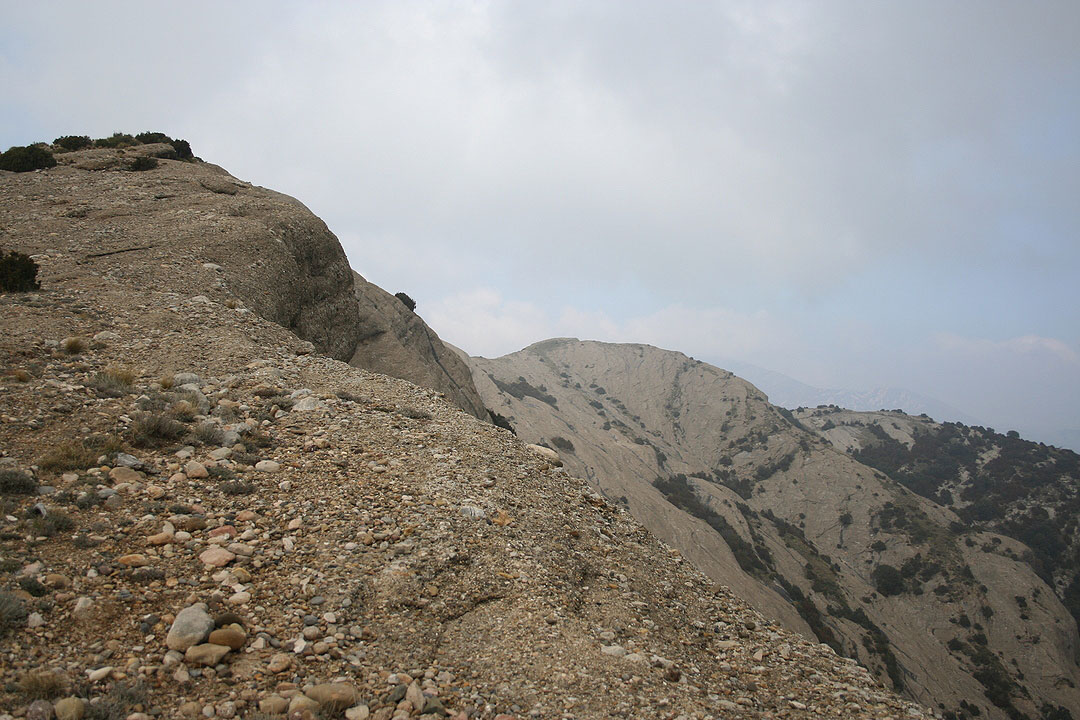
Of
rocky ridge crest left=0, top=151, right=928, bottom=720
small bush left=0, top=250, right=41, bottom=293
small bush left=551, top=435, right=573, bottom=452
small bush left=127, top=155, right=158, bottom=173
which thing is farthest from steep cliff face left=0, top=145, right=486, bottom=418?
small bush left=551, top=435, right=573, bottom=452

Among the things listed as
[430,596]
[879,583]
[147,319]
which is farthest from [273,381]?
[879,583]

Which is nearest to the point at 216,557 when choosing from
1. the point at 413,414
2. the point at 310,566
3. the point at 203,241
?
the point at 310,566

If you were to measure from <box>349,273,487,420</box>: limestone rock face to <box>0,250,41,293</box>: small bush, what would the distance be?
12.7 m

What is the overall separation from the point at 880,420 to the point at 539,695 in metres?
141

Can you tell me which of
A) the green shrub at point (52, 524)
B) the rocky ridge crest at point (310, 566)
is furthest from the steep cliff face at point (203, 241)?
the green shrub at point (52, 524)

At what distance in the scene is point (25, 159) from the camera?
23.0m

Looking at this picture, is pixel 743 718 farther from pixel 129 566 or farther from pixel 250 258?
pixel 250 258

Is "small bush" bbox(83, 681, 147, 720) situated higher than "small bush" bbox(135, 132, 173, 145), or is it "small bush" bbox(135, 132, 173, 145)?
"small bush" bbox(135, 132, 173, 145)

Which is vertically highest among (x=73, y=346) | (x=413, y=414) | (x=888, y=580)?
(x=73, y=346)

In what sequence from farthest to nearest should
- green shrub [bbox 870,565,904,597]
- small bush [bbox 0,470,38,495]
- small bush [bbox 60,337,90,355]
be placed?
green shrub [bbox 870,565,904,597], small bush [bbox 60,337,90,355], small bush [bbox 0,470,38,495]

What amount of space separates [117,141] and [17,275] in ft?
79.3

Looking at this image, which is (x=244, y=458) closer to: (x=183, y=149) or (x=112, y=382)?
(x=112, y=382)

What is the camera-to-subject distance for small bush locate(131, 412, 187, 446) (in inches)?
308

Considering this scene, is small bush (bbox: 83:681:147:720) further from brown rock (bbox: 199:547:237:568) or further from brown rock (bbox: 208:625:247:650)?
brown rock (bbox: 199:547:237:568)
